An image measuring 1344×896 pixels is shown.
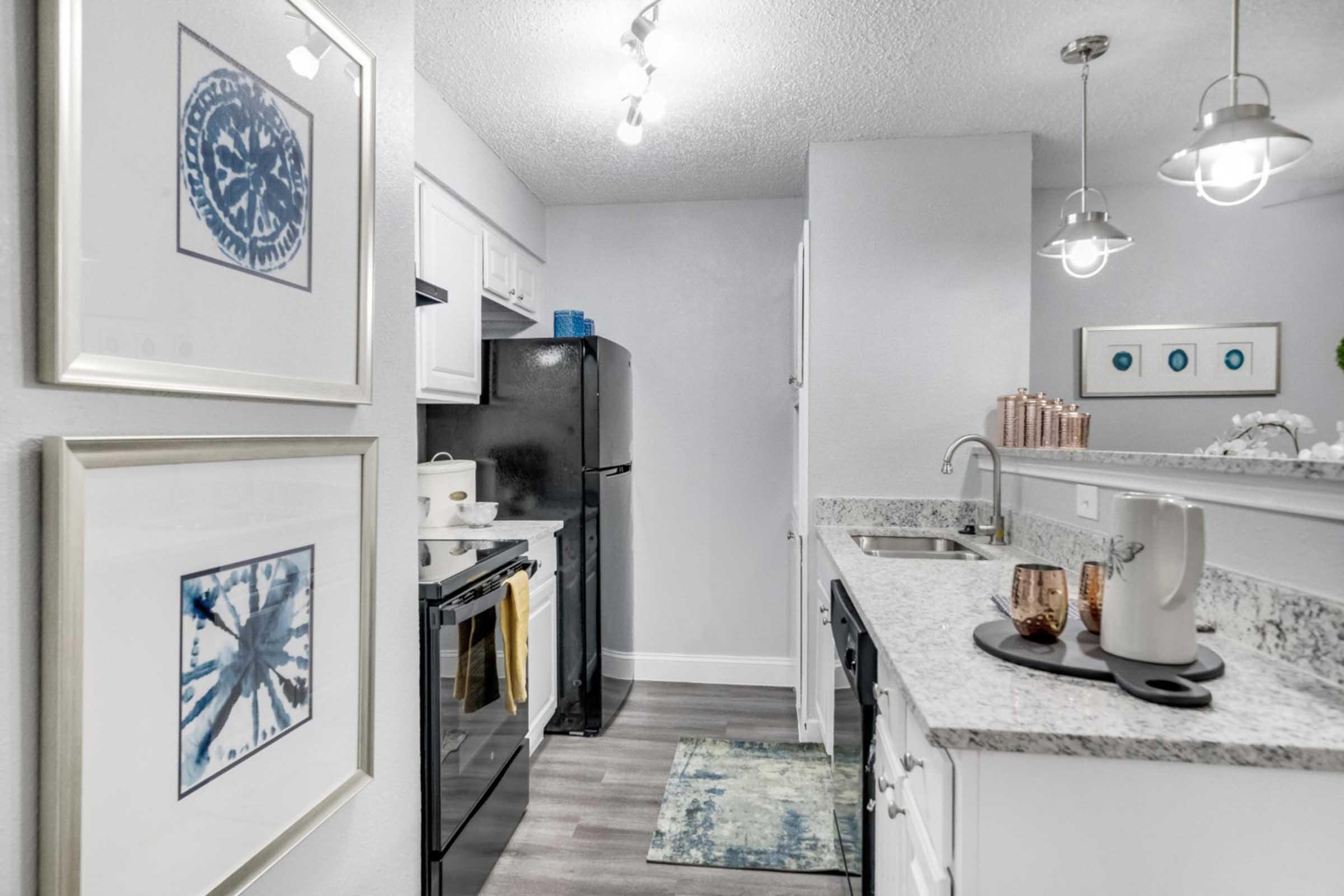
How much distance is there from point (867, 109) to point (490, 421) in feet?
6.28

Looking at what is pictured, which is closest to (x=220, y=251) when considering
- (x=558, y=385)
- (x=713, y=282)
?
(x=558, y=385)

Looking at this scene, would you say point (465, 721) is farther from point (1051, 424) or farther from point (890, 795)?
point (1051, 424)

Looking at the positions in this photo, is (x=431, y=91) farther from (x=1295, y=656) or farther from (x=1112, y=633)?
(x=1295, y=656)

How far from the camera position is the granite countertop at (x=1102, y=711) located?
0.88 meters

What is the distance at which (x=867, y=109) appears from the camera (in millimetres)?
2633

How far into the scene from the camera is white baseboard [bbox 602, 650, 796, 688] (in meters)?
3.72

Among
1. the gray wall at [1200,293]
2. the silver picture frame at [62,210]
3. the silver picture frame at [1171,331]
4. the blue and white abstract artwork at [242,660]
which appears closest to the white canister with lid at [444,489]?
the blue and white abstract artwork at [242,660]

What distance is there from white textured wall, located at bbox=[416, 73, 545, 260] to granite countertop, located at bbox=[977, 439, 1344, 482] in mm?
2240

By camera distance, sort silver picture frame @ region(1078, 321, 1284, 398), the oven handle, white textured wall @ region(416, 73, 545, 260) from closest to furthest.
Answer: the oven handle < white textured wall @ region(416, 73, 545, 260) < silver picture frame @ region(1078, 321, 1284, 398)

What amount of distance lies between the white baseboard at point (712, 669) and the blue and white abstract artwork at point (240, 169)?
299 cm

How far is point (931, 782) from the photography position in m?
1.04

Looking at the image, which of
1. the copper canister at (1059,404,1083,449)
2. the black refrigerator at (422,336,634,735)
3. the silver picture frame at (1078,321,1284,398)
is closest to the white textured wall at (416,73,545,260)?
the black refrigerator at (422,336,634,735)

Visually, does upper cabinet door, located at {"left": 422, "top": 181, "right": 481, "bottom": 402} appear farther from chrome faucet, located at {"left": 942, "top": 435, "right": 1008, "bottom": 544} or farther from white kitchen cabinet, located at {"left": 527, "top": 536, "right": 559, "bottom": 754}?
chrome faucet, located at {"left": 942, "top": 435, "right": 1008, "bottom": 544}

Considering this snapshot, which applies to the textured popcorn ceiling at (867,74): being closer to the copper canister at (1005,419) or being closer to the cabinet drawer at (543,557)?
the copper canister at (1005,419)
